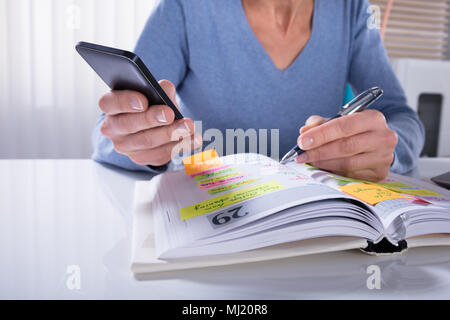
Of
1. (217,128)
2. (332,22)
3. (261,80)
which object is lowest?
(217,128)

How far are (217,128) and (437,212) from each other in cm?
63

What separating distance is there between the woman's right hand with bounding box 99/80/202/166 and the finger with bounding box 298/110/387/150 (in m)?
0.17

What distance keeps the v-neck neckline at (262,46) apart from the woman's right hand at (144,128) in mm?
381

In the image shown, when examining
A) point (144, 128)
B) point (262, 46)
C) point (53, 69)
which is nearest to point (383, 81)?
point (262, 46)

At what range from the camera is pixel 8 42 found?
1.86 m

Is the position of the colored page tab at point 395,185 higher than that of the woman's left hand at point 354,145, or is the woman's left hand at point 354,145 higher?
the woman's left hand at point 354,145

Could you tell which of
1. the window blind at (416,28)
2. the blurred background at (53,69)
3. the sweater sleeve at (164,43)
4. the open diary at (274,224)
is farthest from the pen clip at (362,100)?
the window blind at (416,28)

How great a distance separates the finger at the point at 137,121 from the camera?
51cm

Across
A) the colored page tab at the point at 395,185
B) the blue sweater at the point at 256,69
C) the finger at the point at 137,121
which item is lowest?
the colored page tab at the point at 395,185

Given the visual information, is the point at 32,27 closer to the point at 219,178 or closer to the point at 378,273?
the point at 219,178

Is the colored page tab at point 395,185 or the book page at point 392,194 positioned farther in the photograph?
the colored page tab at point 395,185

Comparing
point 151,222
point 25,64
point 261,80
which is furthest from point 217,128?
point 25,64
